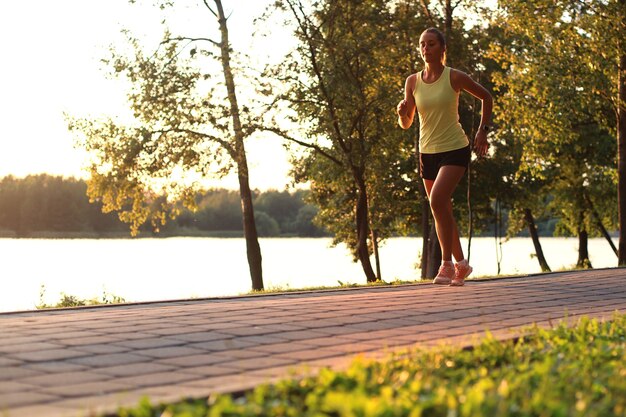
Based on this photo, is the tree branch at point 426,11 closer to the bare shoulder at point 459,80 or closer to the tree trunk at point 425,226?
the tree trunk at point 425,226

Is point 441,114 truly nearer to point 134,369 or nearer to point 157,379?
point 134,369

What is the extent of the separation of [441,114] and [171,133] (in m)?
18.6

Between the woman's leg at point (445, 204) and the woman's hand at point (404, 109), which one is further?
the woman's hand at point (404, 109)

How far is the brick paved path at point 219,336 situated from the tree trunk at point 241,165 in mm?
16192

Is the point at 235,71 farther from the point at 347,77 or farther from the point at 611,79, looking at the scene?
the point at 611,79

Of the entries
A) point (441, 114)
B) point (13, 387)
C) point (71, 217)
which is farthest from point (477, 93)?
point (71, 217)

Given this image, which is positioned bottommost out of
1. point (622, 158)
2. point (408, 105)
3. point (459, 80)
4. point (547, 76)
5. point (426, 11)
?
point (408, 105)

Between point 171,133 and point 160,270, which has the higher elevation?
point 171,133

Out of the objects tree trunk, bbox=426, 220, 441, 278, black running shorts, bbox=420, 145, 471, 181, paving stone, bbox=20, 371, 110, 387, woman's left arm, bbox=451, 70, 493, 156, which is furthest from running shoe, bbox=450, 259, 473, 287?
tree trunk, bbox=426, 220, 441, 278

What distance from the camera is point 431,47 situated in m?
9.19

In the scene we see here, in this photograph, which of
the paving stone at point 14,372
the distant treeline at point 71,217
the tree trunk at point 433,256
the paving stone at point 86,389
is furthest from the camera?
the distant treeline at point 71,217

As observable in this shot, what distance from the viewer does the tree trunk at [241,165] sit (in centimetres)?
2481

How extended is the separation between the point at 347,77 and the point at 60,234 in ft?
181

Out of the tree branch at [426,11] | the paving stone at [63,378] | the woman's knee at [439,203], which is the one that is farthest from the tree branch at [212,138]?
the paving stone at [63,378]
